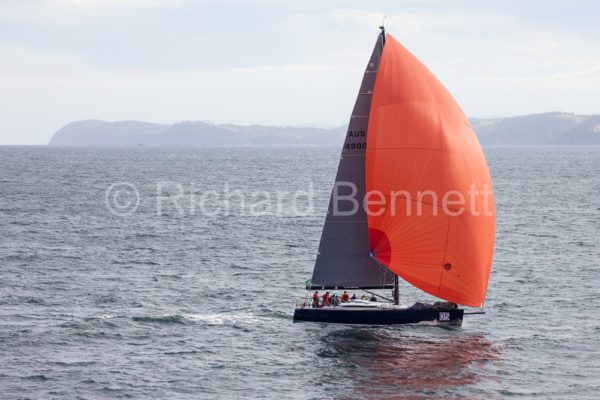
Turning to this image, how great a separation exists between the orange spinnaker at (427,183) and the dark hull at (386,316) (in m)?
1.80

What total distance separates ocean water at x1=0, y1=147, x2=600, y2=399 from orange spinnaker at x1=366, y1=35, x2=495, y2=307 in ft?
12.4

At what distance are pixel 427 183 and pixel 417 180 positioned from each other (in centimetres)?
54

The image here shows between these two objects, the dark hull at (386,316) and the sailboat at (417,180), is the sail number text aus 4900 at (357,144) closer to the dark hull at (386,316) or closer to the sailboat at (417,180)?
the sailboat at (417,180)

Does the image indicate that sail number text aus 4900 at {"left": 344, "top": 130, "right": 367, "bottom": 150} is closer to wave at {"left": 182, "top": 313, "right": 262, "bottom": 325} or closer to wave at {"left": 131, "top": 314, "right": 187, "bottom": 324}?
wave at {"left": 182, "top": 313, "right": 262, "bottom": 325}

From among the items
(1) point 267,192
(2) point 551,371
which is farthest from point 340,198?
(1) point 267,192

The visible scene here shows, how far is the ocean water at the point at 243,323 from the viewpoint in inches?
1478

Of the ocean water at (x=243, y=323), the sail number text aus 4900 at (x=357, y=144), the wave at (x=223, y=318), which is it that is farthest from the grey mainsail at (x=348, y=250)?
the wave at (x=223, y=318)

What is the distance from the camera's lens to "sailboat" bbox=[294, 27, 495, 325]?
42406 mm

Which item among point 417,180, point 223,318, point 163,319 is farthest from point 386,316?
point 163,319

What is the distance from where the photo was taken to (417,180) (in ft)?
140

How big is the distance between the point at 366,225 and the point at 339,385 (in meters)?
10.6

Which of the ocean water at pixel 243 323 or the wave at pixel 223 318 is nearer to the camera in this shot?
the ocean water at pixel 243 323

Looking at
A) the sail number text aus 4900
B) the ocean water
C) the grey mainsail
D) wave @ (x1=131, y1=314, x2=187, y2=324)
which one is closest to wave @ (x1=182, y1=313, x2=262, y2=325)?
the ocean water

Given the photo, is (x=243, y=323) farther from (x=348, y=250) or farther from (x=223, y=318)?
(x=348, y=250)
